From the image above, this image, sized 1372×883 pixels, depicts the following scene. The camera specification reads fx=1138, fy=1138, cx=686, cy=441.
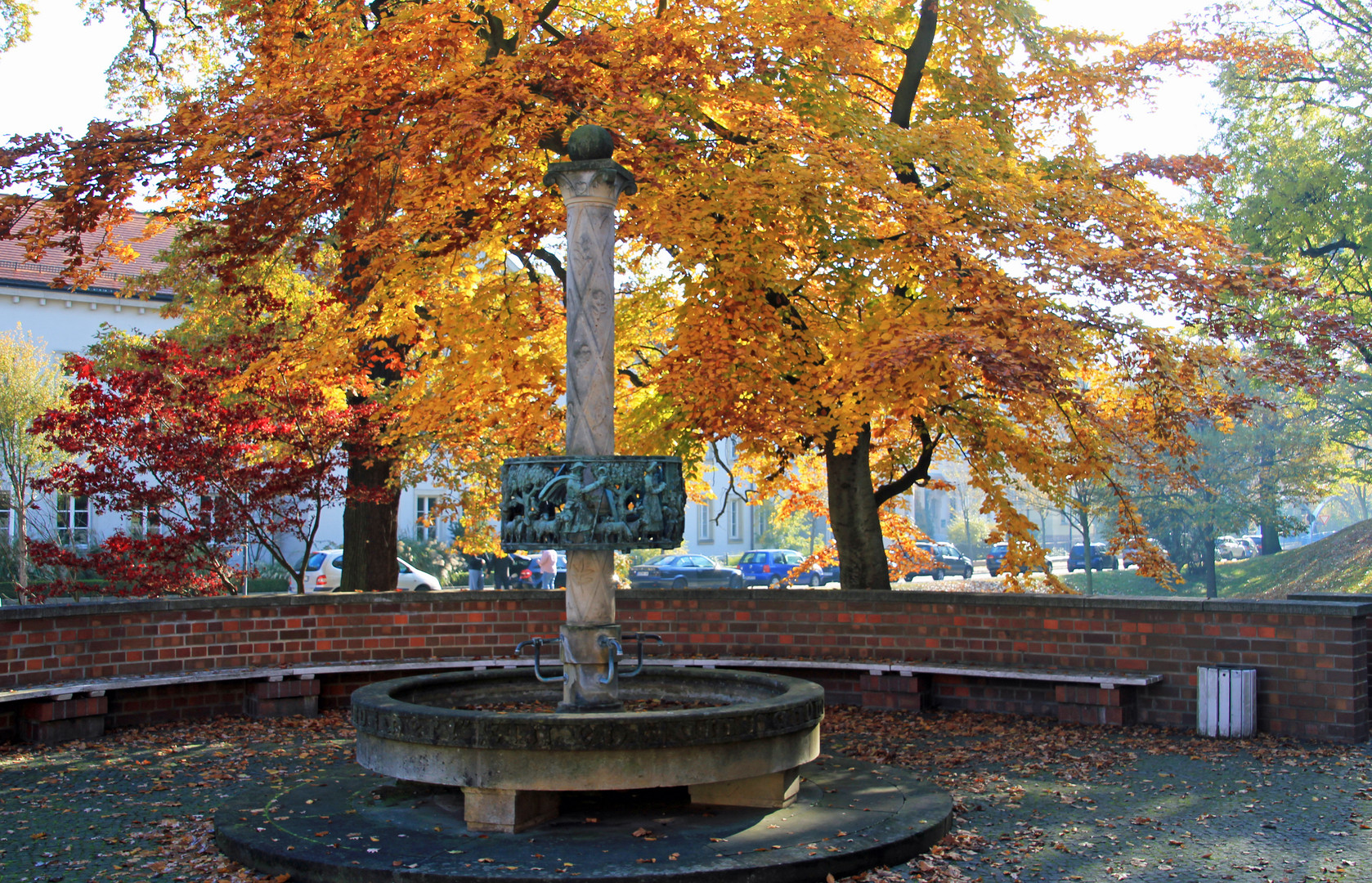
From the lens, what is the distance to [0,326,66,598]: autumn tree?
24031 mm

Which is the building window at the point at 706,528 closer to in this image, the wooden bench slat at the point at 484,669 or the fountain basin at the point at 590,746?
the wooden bench slat at the point at 484,669

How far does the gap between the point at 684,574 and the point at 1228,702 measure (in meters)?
25.9

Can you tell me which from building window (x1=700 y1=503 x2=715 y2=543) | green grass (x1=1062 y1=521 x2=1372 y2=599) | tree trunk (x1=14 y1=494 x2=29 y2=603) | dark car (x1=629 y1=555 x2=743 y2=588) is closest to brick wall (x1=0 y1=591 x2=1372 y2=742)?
tree trunk (x1=14 y1=494 x2=29 y2=603)

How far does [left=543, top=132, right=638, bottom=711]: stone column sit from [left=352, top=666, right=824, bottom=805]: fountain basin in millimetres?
718

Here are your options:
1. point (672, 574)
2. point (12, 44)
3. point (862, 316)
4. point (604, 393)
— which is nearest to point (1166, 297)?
point (862, 316)

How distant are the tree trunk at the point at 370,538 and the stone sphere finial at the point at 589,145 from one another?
800 cm

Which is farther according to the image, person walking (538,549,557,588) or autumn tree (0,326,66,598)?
person walking (538,549,557,588)

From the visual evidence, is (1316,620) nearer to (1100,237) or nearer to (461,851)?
(1100,237)

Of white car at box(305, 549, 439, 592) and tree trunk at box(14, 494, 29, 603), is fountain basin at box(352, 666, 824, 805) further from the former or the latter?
tree trunk at box(14, 494, 29, 603)

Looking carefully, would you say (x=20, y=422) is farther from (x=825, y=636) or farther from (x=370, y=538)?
(x=825, y=636)

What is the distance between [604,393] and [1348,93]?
2218 cm

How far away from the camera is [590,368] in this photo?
712 cm

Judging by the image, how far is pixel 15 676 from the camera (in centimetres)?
938

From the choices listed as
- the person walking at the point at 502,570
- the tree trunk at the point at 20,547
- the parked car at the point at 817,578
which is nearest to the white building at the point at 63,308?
the tree trunk at the point at 20,547
